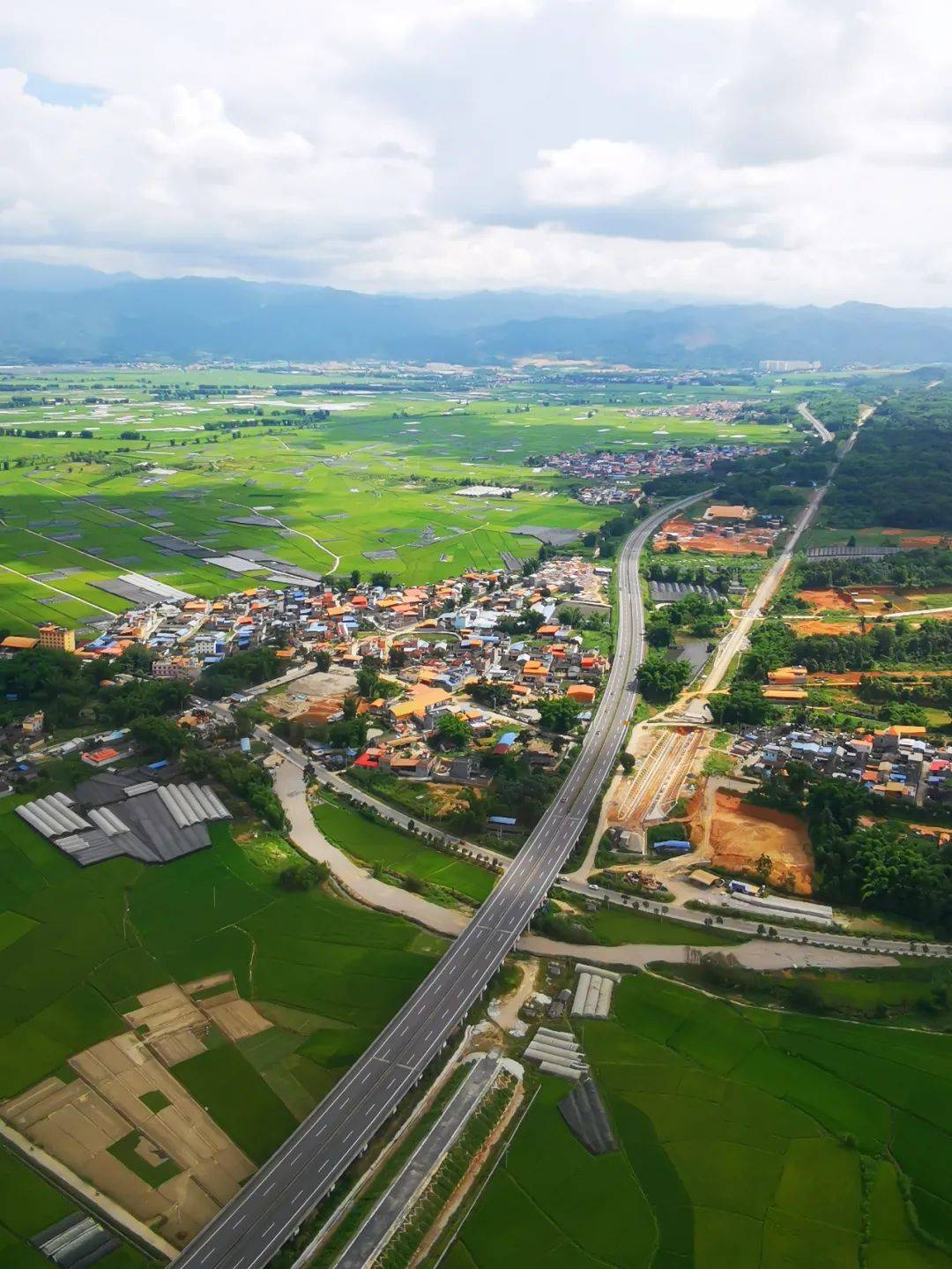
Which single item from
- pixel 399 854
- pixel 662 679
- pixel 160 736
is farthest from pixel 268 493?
pixel 399 854

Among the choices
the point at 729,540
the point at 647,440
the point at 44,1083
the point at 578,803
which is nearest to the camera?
the point at 44,1083

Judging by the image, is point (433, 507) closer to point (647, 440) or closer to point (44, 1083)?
point (647, 440)

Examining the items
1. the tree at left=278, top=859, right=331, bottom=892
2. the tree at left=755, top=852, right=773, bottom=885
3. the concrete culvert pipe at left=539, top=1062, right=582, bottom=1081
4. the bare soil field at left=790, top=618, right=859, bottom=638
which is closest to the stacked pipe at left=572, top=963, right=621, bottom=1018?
the concrete culvert pipe at left=539, top=1062, right=582, bottom=1081

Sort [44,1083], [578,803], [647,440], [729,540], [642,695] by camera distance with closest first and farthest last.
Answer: [44,1083] < [578,803] < [642,695] < [729,540] < [647,440]

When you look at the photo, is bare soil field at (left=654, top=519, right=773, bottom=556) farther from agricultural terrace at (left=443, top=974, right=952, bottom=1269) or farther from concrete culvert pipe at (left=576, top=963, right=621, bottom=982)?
agricultural terrace at (left=443, top=974, right=952, bottom=1269)

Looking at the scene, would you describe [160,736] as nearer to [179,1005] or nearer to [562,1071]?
[179,1005]

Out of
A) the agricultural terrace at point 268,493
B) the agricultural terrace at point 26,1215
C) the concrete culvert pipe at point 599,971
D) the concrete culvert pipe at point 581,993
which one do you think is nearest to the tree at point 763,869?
the concrete culvert pipe at point 599,971

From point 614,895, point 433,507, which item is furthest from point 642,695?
point 433,507
